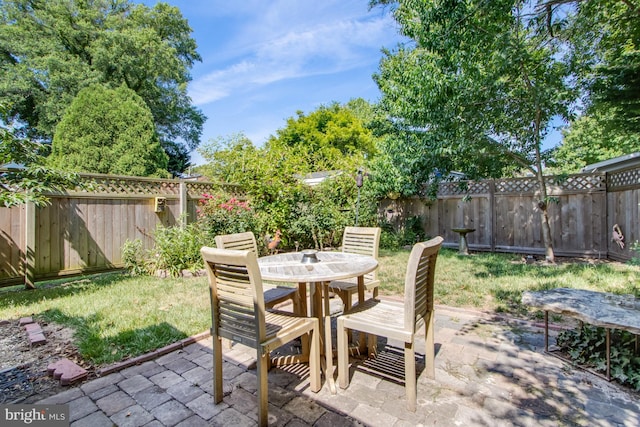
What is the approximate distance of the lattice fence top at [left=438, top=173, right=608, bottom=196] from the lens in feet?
21.6

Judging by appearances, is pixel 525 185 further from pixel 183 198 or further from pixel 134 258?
pixel 134 258

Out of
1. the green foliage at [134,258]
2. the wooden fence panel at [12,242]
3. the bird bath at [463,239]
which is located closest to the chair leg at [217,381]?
the green foliage at [134,258]

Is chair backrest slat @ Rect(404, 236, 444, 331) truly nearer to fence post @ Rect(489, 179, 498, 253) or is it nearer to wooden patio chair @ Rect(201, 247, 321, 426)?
wooden patio chair @ Rect(201, 247, 321, 426)

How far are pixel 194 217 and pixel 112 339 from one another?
409 centimetres

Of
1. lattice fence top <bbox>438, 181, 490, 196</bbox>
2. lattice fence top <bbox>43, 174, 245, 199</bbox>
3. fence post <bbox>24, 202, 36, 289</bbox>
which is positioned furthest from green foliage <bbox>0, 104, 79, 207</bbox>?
lattice fence top <bbox>438, 181, 490, 196</bbox>

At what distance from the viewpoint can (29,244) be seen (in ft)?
15.2

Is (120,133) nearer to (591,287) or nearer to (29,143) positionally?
(29,143)

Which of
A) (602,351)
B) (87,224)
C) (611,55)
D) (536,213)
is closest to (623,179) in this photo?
(536,213)

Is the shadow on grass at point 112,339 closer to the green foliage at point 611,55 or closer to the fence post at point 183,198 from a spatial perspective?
the fence post at point 183,198

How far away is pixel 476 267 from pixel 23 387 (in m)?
6.18

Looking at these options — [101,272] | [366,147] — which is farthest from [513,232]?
[366,147]

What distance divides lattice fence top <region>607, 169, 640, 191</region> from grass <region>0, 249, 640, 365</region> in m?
→ 1.53

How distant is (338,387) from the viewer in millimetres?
2105

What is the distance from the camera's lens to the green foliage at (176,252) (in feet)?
17.4
